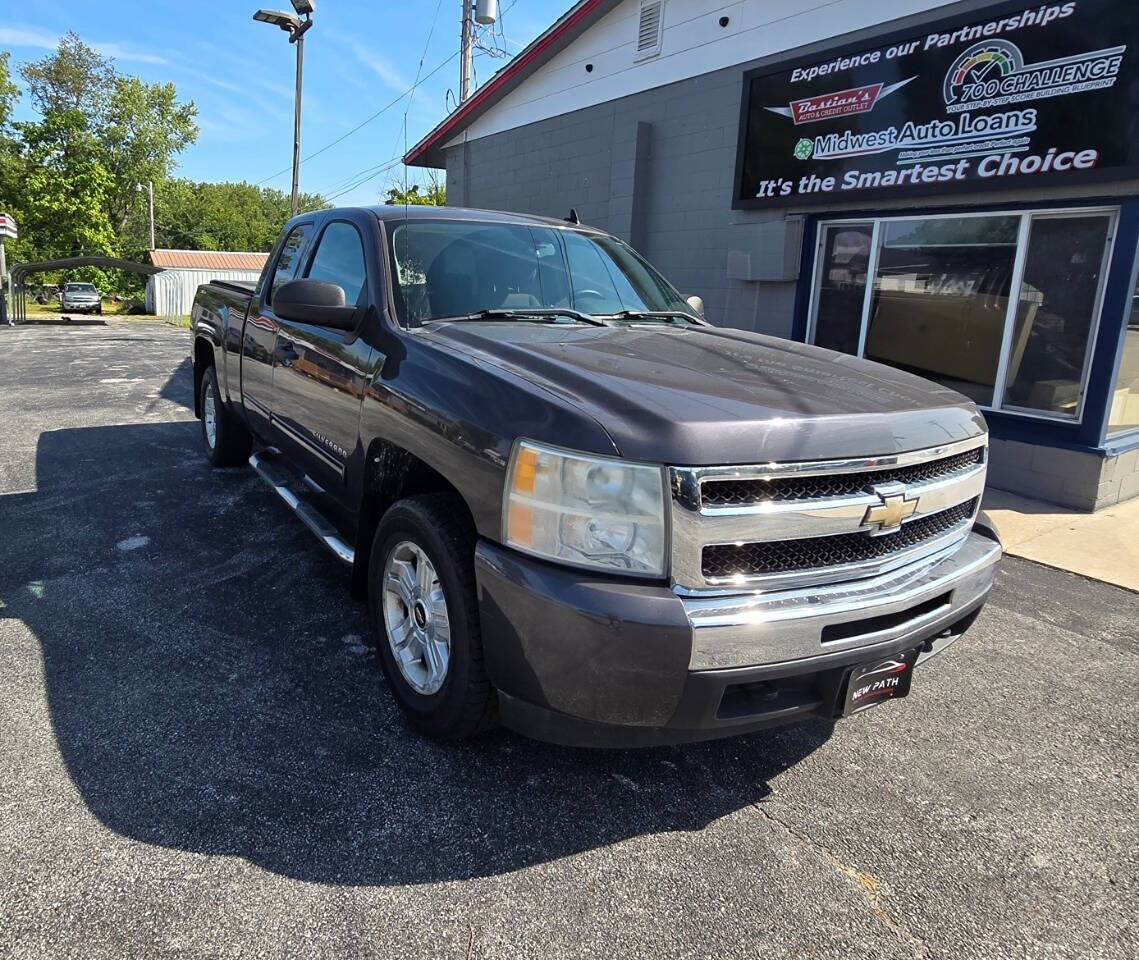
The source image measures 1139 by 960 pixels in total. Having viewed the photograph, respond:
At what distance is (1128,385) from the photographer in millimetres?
6969

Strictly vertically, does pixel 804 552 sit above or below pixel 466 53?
below

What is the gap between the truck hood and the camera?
2201mm

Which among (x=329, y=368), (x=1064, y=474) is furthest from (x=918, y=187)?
(x=329, y=368)

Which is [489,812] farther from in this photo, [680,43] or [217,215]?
[217,215]

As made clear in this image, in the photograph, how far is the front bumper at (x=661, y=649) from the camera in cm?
212

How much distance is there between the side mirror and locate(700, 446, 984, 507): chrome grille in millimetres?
1877

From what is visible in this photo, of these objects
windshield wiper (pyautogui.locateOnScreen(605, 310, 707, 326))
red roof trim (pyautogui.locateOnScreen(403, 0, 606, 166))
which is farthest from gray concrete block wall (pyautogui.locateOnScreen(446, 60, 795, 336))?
windshield wiper (pyautogui.locateOnScreen(605, 310, 707, 326))

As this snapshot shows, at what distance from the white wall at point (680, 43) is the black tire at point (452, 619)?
710 centimetres

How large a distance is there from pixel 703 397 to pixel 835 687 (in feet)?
3.03

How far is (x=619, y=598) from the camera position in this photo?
83.6 inches

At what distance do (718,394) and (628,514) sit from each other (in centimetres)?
55

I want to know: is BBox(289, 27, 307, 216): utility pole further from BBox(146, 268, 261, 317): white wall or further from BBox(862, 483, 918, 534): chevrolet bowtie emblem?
BBox(146, 268, 261, 317): white wall

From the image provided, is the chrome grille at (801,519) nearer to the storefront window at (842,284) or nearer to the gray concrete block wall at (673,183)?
the storefront window at (842,284)

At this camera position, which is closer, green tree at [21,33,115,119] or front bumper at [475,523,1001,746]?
front bumper at [475,523,1001,746]
